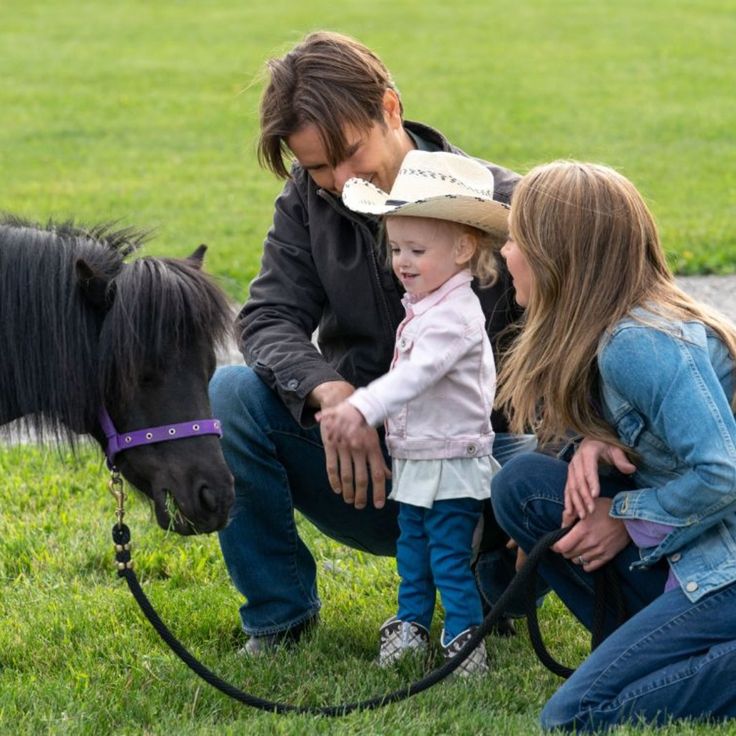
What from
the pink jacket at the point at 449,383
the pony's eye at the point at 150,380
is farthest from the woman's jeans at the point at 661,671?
the pony's eye at the point at 150,380

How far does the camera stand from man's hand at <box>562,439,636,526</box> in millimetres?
3236

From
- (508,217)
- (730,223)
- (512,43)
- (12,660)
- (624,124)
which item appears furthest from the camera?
(512,43)

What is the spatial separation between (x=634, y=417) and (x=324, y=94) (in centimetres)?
126

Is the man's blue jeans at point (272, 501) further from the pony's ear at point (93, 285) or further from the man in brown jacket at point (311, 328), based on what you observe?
the pony's ear at point (93, 285)

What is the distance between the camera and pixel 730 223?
10.2m

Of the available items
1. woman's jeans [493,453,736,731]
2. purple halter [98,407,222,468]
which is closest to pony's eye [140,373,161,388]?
purple halter [98,407,222,468]

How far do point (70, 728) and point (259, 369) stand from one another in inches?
45.6

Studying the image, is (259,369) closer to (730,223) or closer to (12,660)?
(12,660)

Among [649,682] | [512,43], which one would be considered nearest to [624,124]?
[512,43]

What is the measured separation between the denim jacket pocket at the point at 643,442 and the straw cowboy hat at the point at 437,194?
2.14 ft

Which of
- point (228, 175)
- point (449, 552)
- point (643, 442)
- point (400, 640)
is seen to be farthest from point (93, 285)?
point (228, 175)

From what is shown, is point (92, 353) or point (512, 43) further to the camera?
point (512, 43)

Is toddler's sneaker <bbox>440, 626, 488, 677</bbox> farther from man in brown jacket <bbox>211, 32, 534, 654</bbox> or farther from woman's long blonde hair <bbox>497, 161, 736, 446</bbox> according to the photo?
woman's long blonde hair <bbox>497, 161, 736, 446</bbox>

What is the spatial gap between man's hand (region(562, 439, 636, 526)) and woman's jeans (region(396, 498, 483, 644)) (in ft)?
1.01
